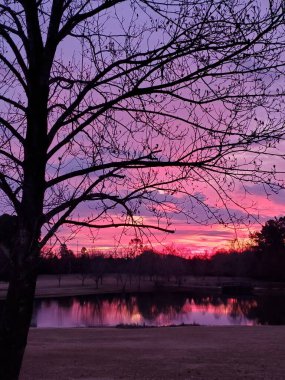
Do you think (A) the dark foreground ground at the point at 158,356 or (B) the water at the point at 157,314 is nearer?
(A) the dark foreground ground at the point at 158,356

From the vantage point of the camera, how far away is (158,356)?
17562mm

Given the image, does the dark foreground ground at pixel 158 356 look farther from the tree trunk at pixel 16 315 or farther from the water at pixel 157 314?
the water at pixel 157 314

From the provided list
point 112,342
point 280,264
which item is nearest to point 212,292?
point 280,264

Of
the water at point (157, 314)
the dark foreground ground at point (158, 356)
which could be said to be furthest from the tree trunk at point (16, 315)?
the water at point (157, 314)

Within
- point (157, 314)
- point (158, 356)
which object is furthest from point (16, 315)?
point (157, 314)

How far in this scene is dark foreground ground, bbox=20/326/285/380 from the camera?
1376 centimetres

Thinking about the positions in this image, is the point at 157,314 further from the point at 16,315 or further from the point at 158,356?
the point at 16,315

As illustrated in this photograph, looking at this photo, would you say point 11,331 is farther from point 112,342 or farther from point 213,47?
point 112,342

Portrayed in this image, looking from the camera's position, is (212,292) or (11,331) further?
(212,292)

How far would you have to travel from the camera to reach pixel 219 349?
64.5 ft

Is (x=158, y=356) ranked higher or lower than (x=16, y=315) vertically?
lower

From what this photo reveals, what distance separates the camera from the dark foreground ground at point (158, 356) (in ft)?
45.1

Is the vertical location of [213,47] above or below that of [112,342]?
above

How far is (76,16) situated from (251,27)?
1.41m
